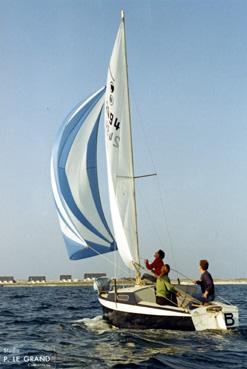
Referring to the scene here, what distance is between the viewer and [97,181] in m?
18.7

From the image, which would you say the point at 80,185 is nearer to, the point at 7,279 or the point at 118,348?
the point at 118,348

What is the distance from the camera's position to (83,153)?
61.6 feet

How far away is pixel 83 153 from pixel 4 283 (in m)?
134

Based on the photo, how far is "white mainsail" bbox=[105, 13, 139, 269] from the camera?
16172 millimetres

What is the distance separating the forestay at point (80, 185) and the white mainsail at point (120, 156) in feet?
4.09

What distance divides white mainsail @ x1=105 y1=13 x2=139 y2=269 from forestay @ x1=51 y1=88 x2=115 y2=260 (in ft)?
4.09

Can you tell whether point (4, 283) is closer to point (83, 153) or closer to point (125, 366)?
point (83, 153)

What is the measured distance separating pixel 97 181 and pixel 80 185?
34.9 inches

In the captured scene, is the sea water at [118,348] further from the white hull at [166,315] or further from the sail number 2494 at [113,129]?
the sail number 2494 at [113,129]

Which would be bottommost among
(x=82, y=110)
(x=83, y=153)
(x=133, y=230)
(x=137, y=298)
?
(x=137, y=298)

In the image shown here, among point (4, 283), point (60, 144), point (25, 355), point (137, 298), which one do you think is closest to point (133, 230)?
point (137, 298)

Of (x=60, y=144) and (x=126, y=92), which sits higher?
(x=126, y=92)

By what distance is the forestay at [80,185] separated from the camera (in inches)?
683

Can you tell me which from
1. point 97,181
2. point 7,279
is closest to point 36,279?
point 7,279
